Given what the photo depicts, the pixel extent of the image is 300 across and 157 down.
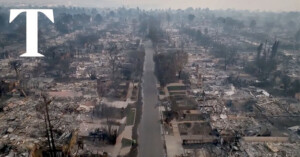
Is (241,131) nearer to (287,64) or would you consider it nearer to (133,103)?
(133,103)

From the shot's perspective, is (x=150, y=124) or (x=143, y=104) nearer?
(x=150, y=124)

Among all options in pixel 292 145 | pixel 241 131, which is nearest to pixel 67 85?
pixel 241 131

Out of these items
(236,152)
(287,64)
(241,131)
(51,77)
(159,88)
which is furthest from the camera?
(287,64)

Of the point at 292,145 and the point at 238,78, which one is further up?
the point at 238,78

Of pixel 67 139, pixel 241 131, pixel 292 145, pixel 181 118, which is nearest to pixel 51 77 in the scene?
pixel 67 139

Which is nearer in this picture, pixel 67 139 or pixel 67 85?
pixel 67 139

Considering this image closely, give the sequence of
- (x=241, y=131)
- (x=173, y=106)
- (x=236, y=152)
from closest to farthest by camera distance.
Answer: (x=236, y=152), (x=241, y=131), (x=173, y=106)

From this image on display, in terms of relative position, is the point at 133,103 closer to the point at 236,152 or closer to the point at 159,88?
the point at 159,88
